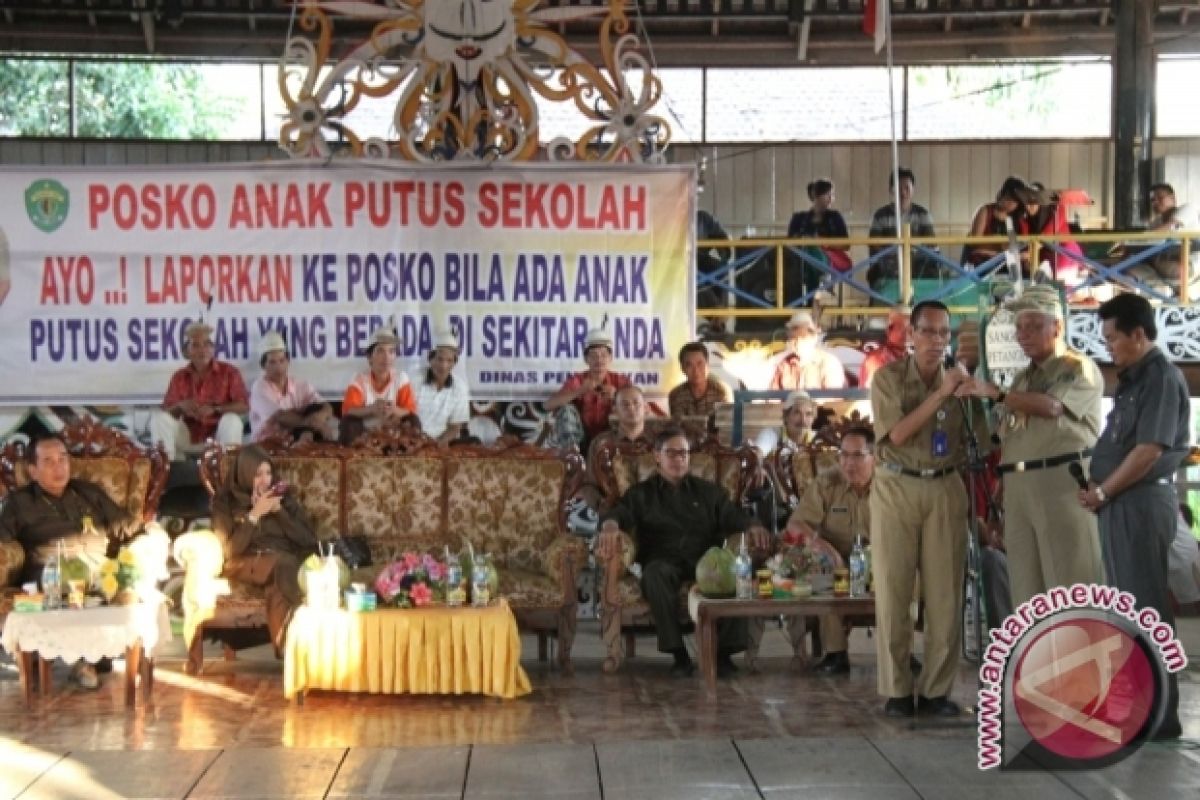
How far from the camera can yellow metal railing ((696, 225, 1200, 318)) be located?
37.2 feet

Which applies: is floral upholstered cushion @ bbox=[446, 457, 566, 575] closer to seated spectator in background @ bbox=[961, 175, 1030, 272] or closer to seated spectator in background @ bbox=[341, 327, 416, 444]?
seated spectator in background @ bbox=[341, 327, 416, 444]

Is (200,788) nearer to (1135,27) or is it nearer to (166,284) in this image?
Result: (166,284)

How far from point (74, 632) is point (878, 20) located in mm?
7746

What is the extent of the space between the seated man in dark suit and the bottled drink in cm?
74

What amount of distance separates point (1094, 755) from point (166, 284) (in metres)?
5.99

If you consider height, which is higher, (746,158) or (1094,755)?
(746,158)

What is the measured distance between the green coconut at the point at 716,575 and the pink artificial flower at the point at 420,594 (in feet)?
3.87

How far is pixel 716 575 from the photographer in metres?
7.47

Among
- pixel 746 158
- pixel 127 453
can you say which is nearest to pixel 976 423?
pixel 127 453

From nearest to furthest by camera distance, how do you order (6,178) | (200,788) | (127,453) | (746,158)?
(200,788) → (127,453) → (6,178) → (746,158)

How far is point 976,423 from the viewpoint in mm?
6480

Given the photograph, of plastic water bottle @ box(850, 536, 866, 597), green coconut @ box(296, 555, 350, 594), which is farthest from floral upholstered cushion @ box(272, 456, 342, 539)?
plastic water bottle @ box(850, 536, 866, 597)

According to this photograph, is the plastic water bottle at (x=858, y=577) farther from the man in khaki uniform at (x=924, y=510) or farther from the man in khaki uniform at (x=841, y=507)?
the man in khaki uniform at (x=924, y=510)

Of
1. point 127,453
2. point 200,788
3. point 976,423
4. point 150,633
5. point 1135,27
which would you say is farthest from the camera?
point 1135,27
